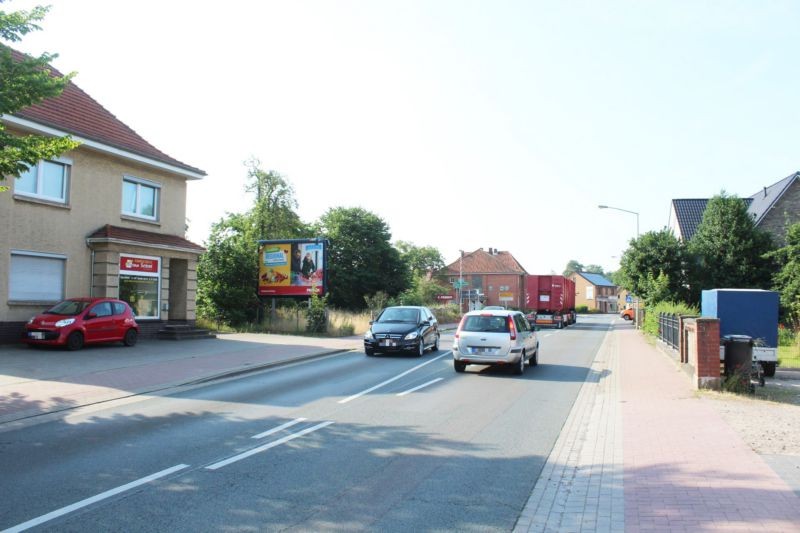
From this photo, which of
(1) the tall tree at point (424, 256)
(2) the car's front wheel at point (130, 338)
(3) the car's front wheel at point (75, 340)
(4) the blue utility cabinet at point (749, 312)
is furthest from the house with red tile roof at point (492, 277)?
(3) the car's front wheel at point (75, 340)

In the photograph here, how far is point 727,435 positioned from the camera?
8.03 m

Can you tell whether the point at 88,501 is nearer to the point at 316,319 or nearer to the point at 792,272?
the point at 316,319

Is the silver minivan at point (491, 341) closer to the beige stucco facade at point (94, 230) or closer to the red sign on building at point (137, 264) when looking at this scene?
the beige stucco facade at point (94, 230)

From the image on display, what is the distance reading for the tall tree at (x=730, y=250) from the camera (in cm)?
3347

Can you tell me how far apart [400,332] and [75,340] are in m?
9.04

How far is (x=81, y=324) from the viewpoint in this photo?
1709cm

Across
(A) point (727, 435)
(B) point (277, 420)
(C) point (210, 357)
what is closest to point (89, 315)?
(C) point (210, 357)

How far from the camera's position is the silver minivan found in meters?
14.6

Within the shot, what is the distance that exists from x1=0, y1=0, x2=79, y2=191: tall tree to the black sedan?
35.3 ft

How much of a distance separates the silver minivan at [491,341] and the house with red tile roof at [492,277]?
228 ft

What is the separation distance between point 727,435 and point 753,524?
3.62m

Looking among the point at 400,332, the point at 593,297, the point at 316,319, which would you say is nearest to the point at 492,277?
the point at 593,297

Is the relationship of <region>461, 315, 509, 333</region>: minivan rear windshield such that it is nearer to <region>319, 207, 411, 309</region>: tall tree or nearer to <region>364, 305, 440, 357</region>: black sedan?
<region>364, 305, 440, 357</region>: black sedan

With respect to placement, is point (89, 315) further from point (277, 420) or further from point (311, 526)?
point (311, 526)
